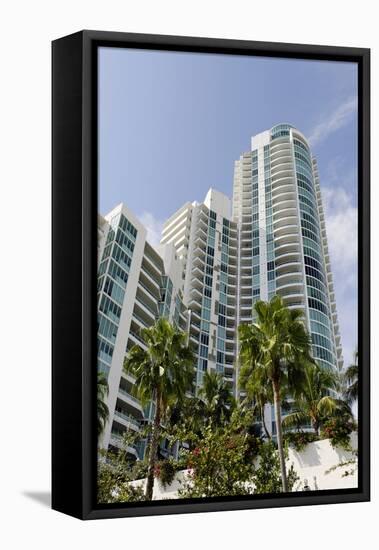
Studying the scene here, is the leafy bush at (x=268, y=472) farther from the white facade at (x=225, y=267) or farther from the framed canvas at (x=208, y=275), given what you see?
the white facade at (x=225, y=267)

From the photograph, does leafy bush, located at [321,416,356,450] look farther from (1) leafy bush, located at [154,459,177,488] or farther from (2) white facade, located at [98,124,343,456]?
(1) leafy bush, located at [154,459,177,488]

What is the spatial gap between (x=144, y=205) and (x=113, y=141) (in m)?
0.65

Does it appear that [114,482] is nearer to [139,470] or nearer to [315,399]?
[139,470]

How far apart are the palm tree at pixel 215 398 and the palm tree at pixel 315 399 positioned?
2.12 feet

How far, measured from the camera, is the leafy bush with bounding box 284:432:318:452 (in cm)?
1280

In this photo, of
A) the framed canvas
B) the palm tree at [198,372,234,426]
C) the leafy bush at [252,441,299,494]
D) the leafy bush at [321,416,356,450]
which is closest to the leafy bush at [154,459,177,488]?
the framed canvas

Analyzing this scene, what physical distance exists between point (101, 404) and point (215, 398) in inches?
44.3

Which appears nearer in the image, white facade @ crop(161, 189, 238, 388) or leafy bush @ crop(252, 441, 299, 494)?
white facade @ crop(161, 189, 238, 388)

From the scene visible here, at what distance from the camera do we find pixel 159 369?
40.2 feet

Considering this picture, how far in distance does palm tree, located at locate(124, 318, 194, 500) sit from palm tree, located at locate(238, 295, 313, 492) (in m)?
0.60

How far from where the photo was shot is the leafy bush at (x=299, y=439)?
12805 millimetres

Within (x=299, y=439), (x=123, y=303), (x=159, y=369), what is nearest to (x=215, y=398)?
(x=159, y=369)

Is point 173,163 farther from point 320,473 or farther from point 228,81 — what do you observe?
point 320,473

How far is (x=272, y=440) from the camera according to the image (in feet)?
41.8
